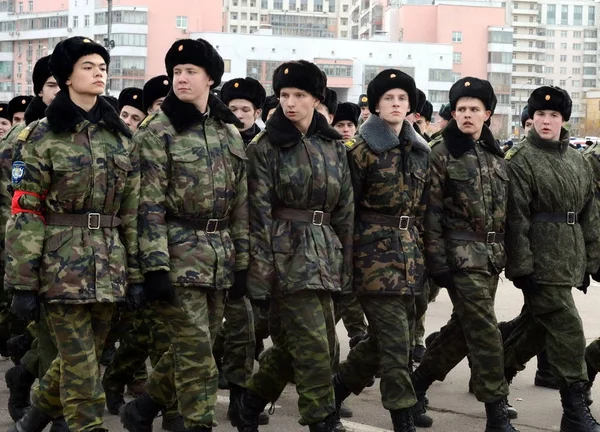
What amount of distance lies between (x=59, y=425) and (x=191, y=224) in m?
1.27

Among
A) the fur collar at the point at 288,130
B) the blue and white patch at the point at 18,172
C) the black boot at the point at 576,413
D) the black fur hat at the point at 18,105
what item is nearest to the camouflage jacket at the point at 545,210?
the black boot at the point at 576,413

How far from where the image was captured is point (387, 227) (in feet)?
23.5

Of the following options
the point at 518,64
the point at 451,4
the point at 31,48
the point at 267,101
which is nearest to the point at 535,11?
the point at 518,64

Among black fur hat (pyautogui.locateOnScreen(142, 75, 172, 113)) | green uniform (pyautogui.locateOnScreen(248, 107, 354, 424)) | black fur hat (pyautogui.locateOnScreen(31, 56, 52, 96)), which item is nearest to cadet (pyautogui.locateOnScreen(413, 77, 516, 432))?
green uniform (pyautogui.locateOnScreen(248, 107, 354, 424))

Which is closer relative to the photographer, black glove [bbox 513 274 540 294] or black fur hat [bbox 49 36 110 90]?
black fur hat [bbox 49 36 110 90]

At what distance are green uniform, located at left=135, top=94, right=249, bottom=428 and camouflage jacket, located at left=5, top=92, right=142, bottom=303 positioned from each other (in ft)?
0.74

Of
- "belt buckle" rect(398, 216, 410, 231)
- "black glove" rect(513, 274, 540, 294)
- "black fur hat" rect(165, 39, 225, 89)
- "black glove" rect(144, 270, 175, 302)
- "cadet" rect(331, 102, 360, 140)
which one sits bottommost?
"black glove" rect(513, 274, 540, 294)

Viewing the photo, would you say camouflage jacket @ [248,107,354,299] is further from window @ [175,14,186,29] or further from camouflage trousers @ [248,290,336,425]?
window @ [175,14,186,29]

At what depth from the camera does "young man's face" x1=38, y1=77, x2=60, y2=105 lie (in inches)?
320

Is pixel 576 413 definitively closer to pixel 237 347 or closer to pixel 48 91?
pixel 237 347

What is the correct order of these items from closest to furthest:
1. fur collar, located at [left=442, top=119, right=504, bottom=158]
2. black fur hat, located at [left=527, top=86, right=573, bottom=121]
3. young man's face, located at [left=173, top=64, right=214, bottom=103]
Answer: young man's face, located at [left=173, top=64, right=214, bottom=103]
fur collar, located at [left=442, top=119, right=504, bottom=158]
black fur hat, located at [left=527, top=86, right=573, bottom=121]

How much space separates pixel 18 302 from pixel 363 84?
104608 mm

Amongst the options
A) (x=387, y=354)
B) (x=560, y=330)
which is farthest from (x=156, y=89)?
(x=560, y=330)

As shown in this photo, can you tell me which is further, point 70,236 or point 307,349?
point 307,349
